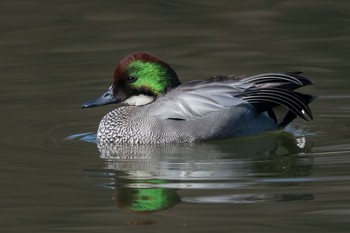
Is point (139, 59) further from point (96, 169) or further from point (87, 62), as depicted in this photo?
point (87, 62)

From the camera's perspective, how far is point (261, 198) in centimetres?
734

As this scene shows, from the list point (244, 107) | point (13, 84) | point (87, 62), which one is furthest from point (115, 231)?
point (87, 62)

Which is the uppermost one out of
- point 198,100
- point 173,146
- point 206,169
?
point 198,100

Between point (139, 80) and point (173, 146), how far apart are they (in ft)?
2.53

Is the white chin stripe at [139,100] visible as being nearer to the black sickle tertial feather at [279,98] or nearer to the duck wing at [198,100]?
the duck wing at [198,100]

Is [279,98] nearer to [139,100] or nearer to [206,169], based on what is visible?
[139,100]

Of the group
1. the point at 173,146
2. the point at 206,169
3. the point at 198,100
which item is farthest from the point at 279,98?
the point at 206,169

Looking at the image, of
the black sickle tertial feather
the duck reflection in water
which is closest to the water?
the duck reflection in water

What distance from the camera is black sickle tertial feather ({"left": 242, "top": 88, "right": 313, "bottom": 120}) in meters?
9.61

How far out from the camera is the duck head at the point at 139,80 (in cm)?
982

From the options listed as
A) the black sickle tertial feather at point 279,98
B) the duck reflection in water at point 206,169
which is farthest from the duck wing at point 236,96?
the duck reflection in water at point 206,169

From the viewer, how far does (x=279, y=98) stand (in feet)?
31.7

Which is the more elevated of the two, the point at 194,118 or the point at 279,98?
the point at 279,98

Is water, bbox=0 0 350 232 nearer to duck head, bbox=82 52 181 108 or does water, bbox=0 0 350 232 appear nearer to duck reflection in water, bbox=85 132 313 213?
duck reflection in water, bbox=85 132 313 213
